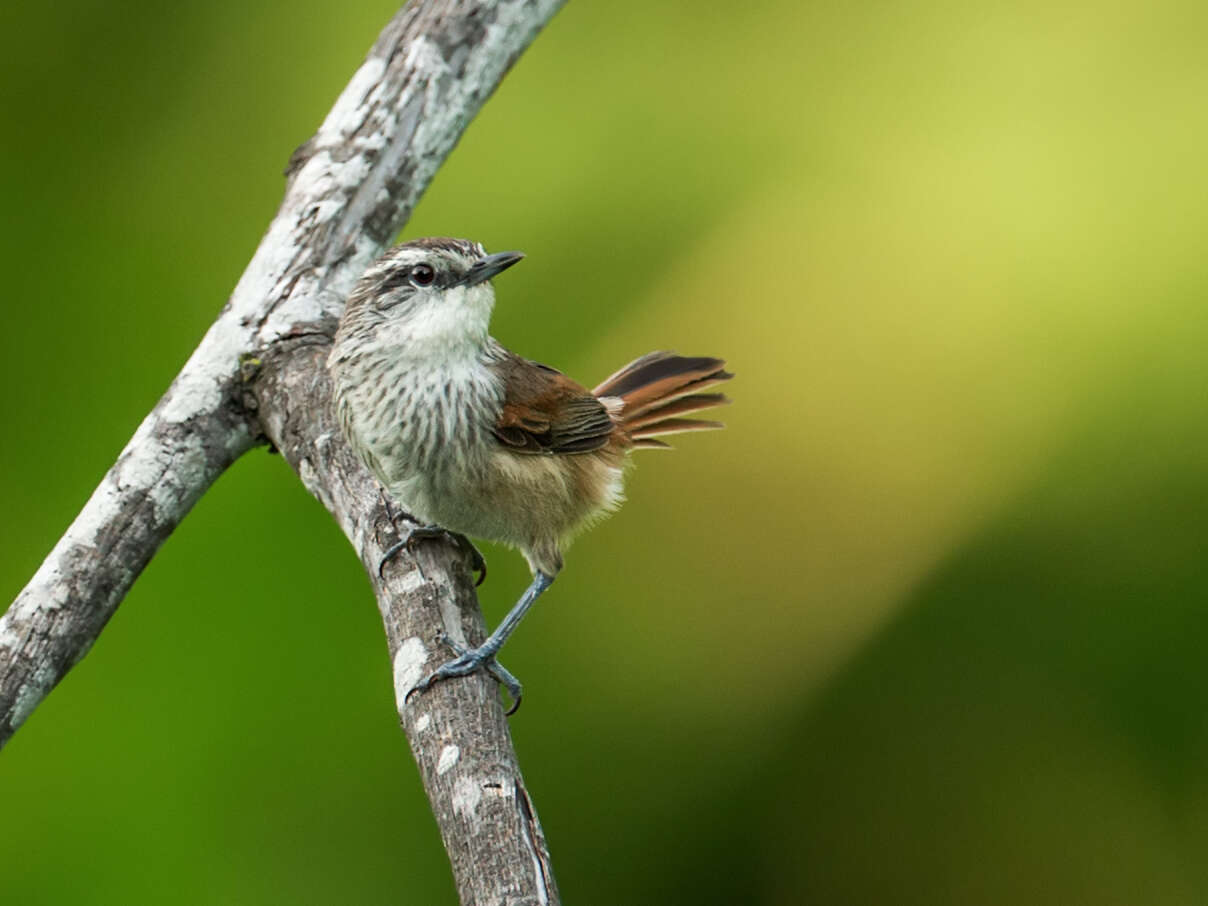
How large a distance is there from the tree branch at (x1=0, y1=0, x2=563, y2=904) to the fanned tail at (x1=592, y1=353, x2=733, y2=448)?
2.26 feet

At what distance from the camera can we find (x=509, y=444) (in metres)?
2.78

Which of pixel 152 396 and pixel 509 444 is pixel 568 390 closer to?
pixel 509 444

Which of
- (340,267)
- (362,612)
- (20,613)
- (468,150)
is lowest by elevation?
(20,613)

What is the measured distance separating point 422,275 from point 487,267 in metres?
0.13

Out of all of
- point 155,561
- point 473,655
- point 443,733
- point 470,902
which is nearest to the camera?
point 470,902

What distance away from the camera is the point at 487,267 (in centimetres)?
270

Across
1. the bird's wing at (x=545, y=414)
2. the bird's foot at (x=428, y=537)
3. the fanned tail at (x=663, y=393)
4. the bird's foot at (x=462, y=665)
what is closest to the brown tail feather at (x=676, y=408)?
the fanned tail at (x=663, y=393)

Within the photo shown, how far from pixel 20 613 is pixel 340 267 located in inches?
39.5

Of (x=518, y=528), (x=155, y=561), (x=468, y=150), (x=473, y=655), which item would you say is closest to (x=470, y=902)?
(x=473, y=655)

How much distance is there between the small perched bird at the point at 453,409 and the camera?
263 centimetres

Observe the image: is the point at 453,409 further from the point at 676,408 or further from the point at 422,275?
the point at 676,408

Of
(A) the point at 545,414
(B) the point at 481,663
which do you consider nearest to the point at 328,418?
(A) the point at 545,414

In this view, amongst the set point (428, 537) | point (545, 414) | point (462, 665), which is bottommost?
point (462, 665)

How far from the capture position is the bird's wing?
279 cm
